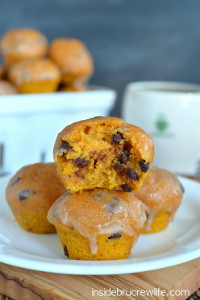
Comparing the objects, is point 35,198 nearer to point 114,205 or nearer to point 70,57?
point 114,205

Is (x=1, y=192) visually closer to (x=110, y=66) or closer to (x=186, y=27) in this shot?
(x=110, y=66)

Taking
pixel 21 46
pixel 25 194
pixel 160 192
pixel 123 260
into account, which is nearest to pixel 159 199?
pixel 160 192

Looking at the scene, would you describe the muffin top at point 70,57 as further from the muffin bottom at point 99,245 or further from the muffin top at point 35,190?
the muffin bottom at point 99,245

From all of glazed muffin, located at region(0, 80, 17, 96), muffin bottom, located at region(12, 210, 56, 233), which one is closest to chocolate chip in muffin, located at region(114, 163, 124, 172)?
muffin bottom, located at region(12, 210, 56, 233)

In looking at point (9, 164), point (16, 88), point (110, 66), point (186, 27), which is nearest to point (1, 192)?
point (9, 164)

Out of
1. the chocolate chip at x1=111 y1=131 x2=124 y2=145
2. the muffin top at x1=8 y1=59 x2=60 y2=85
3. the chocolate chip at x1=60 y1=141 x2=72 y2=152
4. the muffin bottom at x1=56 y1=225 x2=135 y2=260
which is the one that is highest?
the chocolate chip at x1=111 y1=131 x2=124 y2=145

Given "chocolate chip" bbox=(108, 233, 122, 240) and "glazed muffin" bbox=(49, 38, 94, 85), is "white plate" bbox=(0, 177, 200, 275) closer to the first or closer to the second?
"chocolate chip" bbox=(108, 233, 122, 240)
